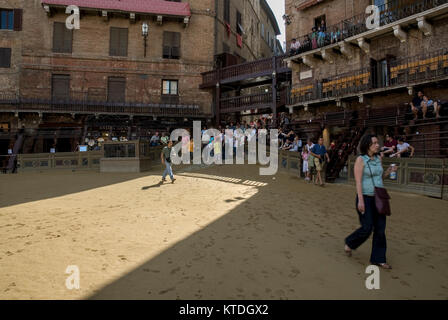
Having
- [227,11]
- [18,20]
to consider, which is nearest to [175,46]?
[227,11]

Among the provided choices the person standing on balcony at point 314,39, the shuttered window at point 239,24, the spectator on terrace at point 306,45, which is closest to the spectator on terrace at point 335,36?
the person standing on balcony at point 314,39

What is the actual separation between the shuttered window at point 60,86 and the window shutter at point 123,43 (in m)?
4.58

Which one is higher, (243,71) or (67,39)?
(67,39)

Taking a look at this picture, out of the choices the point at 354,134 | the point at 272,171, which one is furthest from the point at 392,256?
the point at 354,134

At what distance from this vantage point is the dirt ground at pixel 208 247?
3098 mm

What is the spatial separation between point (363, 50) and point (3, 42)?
25.4m

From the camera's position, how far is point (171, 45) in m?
22.6

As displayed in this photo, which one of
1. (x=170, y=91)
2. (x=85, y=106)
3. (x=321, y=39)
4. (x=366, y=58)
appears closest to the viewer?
(x=366, y=58)

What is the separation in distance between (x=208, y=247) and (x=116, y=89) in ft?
67.4

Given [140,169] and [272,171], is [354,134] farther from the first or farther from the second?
[140,169]

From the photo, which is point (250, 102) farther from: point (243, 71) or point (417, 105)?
point (417, 105)

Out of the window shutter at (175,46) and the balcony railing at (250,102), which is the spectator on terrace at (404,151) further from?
the window shutter at (175,46)

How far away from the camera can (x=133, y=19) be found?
21.5 meters

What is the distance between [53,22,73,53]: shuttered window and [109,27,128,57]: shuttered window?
3037mm
